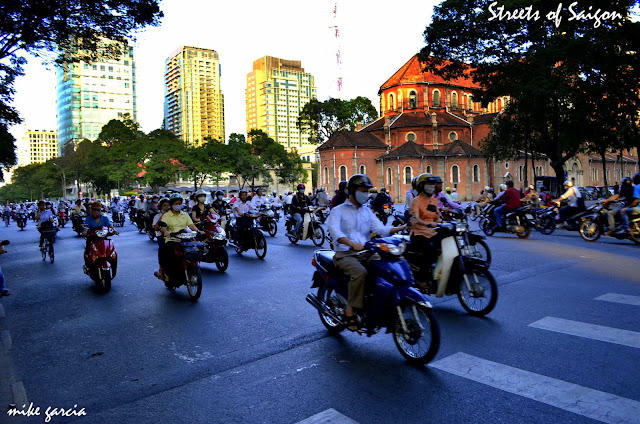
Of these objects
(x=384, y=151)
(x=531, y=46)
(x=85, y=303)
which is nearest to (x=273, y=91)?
(x=384, y=151)

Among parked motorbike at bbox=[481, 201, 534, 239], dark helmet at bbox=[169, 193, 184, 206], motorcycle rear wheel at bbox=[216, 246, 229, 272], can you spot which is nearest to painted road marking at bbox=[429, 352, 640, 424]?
dark helmet at bbox=[169, 193, 184, 206]

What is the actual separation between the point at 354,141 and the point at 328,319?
56.4m

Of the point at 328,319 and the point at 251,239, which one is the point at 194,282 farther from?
the point at 251,239

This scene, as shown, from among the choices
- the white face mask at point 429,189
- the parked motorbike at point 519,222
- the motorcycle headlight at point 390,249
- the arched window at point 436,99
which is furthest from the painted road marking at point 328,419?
the arched window at point 436,99

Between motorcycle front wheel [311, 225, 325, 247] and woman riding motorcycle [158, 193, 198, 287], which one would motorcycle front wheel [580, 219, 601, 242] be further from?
woman riding motorcycle [158, 193, 198, 287]

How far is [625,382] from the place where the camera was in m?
3.71

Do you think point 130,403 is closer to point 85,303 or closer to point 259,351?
point 259,351

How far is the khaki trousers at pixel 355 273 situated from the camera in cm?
443

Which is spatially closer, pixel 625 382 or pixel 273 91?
pixel 625 382

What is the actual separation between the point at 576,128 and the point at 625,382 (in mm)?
18294

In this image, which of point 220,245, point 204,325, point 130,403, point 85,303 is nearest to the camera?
point 130,403

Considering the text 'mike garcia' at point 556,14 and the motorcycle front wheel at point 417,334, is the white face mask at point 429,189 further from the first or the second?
the text 'mike garcia' at point 556,14

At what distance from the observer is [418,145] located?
60.1 metres

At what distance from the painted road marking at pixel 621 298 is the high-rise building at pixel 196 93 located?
529 ft
